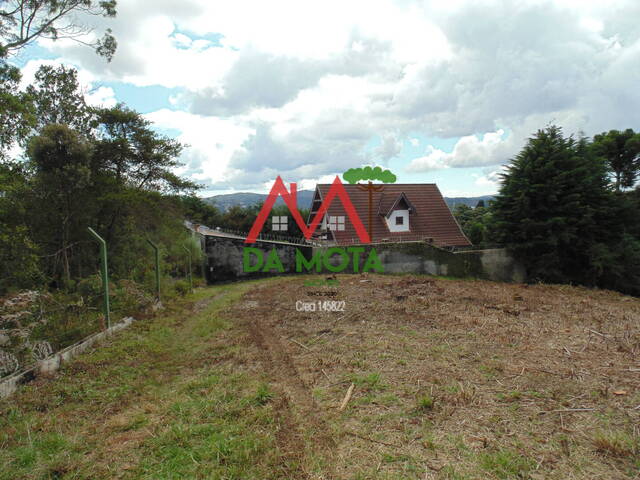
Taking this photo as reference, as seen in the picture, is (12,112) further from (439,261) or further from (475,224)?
(475,224)

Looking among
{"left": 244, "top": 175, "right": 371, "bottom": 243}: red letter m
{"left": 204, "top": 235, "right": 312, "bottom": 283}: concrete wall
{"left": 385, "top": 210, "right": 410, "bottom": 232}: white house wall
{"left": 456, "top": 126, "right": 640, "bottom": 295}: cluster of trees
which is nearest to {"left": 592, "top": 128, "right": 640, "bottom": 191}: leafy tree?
{"left": 456, "top": 126, "right": 640, "bottom": 295}: cluster of trees

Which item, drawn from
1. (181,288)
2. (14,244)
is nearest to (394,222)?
(181,288)

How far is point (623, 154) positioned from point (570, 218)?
33.1 feet

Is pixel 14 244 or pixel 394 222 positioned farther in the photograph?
pixel 394 222

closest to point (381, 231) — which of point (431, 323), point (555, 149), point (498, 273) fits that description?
point (498, 273)

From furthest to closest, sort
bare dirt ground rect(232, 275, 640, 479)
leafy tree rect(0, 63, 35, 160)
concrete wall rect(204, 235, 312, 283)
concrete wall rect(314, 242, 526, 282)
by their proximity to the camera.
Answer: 1. concrete wall rect(204, 235, 312, 283)
2. concrete wall rect(314, 242, 526, 282)
3. leafy tree rect(0, 63, 35, 160)
4. bare dirt ground rect(232, 275, 640, 479)

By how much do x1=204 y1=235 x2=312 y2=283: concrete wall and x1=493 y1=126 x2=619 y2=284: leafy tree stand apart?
9805mm

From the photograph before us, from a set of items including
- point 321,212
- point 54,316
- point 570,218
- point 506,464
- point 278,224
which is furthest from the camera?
point 278,224

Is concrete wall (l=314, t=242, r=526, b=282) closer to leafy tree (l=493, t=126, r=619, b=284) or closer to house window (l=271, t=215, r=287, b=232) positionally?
A: leafy tree (l=493, t=126, r=619, b=284)

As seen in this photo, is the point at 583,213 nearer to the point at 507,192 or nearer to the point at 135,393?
the point at 507,192

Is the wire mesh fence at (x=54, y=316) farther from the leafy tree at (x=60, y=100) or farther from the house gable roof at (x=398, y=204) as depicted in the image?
the house gable roof at (x=398, y=204)

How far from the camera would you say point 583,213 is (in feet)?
48.3

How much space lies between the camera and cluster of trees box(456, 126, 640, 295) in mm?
14617

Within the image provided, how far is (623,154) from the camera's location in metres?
20.7
